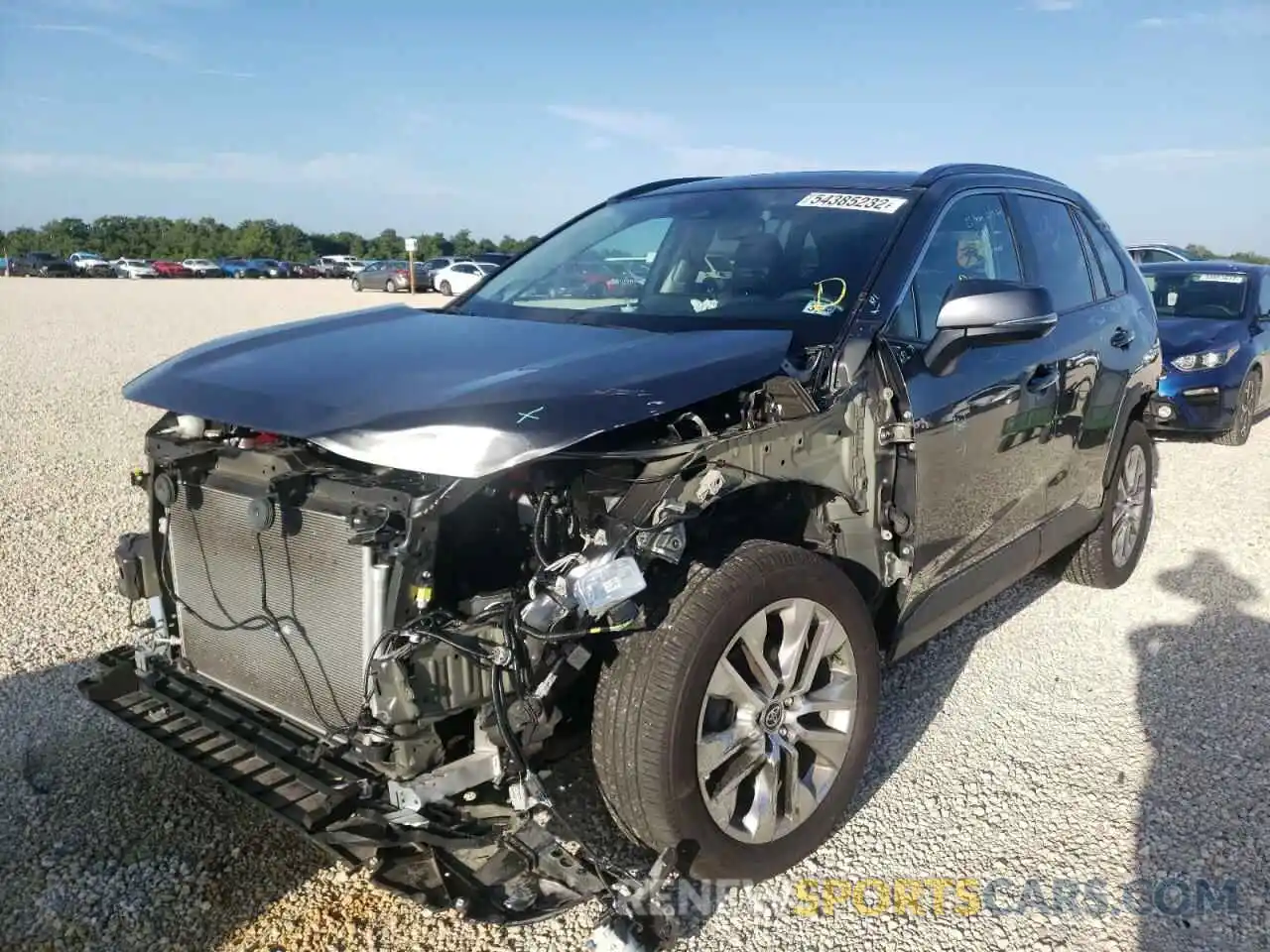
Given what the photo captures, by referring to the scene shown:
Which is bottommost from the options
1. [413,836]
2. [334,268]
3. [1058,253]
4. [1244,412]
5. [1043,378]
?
[413,836]

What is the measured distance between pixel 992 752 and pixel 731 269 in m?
1.98

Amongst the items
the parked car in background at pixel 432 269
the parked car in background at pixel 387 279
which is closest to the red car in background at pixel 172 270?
the parked car in background at pixel 387 279

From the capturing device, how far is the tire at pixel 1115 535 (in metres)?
4.92

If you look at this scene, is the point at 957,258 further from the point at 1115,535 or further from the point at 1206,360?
the point at 1206,360

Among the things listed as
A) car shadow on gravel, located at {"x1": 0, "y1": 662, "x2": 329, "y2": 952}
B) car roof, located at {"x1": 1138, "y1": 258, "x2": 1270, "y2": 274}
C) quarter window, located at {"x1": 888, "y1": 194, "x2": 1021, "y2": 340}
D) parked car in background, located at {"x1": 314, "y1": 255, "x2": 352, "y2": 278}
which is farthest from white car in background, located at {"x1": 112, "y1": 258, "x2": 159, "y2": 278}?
quarter window, located at {"x1": 888, "y1": 194, "x2": 1021, "y2": 340}

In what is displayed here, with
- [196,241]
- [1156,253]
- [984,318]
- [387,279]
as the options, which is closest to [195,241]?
[196,241]

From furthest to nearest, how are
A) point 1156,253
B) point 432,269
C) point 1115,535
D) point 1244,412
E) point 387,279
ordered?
point 387,279 → point 432,269 → point 1156,253 → point 1244,412 → point 1115,535

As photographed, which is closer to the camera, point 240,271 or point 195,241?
point 240,271

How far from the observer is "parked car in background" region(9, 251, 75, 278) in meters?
52.7

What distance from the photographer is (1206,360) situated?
8.95 m

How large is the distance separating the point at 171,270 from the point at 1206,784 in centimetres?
6456

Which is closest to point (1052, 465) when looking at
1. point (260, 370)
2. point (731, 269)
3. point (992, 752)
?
point (992, 752)

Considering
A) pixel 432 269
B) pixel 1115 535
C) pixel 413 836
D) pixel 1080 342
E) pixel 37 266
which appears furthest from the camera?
pixel 37 266

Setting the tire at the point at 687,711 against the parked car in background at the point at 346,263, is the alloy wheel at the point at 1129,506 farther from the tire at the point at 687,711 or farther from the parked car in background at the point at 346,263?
the parked car in background at the point at 346,263
